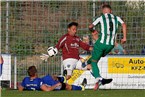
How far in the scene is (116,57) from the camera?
2028 cm

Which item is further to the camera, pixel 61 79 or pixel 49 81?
pixel 61 79

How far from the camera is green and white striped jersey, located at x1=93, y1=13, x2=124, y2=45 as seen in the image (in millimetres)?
16469

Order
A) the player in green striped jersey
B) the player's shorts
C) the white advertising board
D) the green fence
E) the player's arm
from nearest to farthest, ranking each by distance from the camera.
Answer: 1. the player in green striped jersey
2. the player's shorts
3. the player's arm
4. the white advertising board
5. the green fence

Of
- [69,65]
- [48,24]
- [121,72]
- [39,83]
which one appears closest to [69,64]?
[69,65]

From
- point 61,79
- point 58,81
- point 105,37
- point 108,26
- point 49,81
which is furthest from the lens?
point 61,79

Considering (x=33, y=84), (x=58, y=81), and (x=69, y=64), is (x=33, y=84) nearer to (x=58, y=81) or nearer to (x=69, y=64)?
(x=58, y=81)

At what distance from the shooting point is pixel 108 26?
16.6 metres

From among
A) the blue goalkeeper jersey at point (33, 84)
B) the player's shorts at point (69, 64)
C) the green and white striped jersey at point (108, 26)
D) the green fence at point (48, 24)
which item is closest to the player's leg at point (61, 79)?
A: the player's shorts at point (69, 64)

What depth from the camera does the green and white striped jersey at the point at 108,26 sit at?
16469 mm

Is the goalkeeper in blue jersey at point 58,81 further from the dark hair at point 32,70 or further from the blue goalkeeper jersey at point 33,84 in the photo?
the dark hair at point 32,70

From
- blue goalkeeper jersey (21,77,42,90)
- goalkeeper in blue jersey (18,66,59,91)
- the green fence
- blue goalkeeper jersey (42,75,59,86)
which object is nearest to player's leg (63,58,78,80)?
blue goalkeeper jersey (42,75,59,86)

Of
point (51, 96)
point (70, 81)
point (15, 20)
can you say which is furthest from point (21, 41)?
point (51, 96)

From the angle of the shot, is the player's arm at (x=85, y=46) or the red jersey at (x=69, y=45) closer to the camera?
the red jersey at (x=69, y=45)

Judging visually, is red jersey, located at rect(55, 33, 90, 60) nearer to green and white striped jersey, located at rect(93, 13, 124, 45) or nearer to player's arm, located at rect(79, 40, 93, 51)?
player's arm, located at rect(79, 40, 93, 51)
